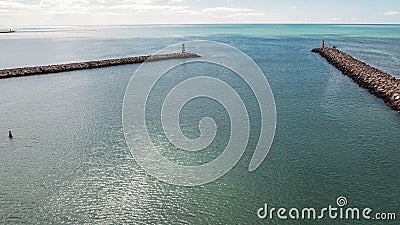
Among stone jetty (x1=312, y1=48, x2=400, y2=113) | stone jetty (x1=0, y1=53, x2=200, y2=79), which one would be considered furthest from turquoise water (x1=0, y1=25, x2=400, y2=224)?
stone jetty (x1=0, y1=53, x2=200, y2=79)

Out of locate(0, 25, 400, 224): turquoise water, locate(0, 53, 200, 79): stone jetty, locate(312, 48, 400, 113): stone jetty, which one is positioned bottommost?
locate(0, 25, 400, 224): turquoise water

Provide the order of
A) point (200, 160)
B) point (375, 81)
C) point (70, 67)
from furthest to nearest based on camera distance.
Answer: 1. point (70, 67)
2. point (375, 81)
3. point (200, 160)

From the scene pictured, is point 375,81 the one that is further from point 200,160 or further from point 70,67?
point 70,67

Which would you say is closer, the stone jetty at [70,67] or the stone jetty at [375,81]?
the stone jetty at [375,81]

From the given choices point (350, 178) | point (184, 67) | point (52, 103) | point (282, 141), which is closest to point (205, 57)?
point (184, 67)

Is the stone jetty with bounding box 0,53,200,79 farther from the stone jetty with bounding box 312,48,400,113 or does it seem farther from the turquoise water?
the stone jetty with bounding box 312,48,400,113

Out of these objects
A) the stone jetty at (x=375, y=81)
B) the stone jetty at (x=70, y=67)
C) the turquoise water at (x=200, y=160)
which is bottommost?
the turquoise water at (x=200, y=160)

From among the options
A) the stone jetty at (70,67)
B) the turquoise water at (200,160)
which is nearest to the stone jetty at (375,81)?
the turquoise water at (200,160)

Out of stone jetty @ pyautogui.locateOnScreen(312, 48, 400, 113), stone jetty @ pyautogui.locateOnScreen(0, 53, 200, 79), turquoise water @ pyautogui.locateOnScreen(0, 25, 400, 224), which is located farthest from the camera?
stone jetty @ pyautogui.locateOnScreen(0, 53, 200, 79)

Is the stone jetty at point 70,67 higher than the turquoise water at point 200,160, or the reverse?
the stone jetty at point 70,67

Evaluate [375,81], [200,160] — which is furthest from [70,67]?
[375,81]

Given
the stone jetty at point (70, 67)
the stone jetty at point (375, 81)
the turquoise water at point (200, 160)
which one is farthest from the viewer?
the stone jetty at point (70, 67)

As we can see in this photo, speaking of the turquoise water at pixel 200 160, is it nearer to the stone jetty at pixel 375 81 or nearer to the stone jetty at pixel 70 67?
the stone jetty at pixel 375 81

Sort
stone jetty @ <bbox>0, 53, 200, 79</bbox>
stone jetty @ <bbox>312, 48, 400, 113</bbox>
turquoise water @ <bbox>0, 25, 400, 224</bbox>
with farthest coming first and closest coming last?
stone jetty @ <bbox>0, 53, 200, 79</bbox> < stone jetty @ <bbox>312, 48, 400, 113</bbox> < turquoise water @ <bbox>0, 25, 400, 224</bbox>
